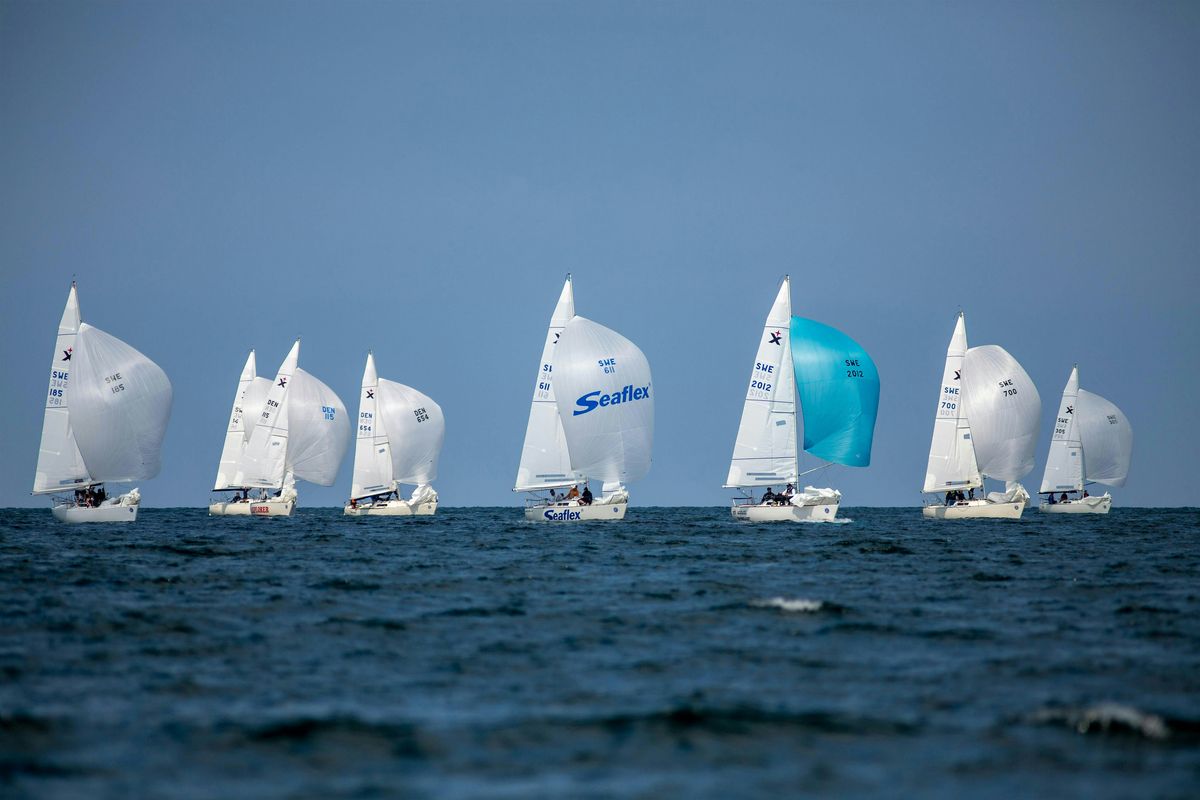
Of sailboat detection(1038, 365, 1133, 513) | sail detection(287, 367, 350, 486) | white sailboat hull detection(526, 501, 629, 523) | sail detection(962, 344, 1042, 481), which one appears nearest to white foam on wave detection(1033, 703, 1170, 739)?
white sailboat hull detection(526, 501, 629, 523)

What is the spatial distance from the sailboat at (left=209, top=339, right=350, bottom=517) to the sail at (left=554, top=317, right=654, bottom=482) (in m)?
28.0

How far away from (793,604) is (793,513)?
30924 millimetres

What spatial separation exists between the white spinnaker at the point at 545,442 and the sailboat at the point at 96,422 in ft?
54.9

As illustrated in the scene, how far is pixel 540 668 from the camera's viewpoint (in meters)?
13.5

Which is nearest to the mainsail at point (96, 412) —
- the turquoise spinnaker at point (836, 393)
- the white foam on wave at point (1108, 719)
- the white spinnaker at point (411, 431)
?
the white spinnaker at point (411, 431)

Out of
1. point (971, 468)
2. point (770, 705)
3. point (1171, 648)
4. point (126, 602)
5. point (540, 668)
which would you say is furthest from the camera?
point (971, 468)

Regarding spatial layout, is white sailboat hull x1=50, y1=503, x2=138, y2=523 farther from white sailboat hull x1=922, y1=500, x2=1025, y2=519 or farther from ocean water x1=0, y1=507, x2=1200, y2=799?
white sailboat hull x1=922, y1=500, x2=1025, y2=519

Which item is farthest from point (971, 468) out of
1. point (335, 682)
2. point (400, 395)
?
point (335, 682)

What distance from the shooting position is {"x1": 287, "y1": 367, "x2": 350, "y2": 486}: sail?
73.5 meters

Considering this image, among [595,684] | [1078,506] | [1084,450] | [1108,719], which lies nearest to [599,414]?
[595,684]

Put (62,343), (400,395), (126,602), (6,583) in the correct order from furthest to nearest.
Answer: (400,395)
(62,343)
(6,583)
(126,602)

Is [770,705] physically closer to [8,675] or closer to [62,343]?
[8,675]

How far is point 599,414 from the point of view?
1882 inches

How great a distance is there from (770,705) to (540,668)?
317 centimetres
